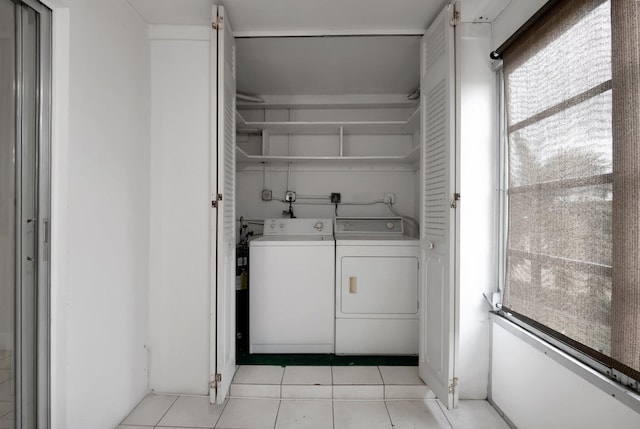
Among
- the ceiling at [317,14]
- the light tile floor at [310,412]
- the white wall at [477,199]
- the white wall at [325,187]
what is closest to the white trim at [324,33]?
the ceiling at [317,14]

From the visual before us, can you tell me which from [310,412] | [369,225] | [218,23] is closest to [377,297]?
Answer: [369,225]

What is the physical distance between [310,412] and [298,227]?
1436 mm

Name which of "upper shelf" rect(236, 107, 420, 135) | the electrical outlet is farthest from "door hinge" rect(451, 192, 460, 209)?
the electrical outlet

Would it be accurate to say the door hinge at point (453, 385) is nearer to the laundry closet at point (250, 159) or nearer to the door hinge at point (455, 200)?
the laundry closet at point (250, 159)

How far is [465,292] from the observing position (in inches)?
71.3

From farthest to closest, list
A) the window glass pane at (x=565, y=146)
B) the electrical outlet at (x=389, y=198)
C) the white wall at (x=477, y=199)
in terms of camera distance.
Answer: the electrical outlet at (x=389, y=198)
the white wall at (x=477, y=199)
the window glass pane at (x=565, y=146)

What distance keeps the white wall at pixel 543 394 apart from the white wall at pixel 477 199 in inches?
4.3

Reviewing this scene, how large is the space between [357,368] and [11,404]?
1785 mm

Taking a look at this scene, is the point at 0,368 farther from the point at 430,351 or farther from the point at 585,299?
the point at 585,299

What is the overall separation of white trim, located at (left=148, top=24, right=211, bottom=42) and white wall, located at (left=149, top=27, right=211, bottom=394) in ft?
0.07

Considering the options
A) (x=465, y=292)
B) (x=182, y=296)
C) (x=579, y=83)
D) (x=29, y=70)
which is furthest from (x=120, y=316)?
(x=579, y=83)

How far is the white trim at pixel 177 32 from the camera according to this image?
6.07 feet

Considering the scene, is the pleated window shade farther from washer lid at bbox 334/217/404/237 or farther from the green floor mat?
washer lid at bbox 334/217/404/237

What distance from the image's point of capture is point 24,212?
1188 millimetres
